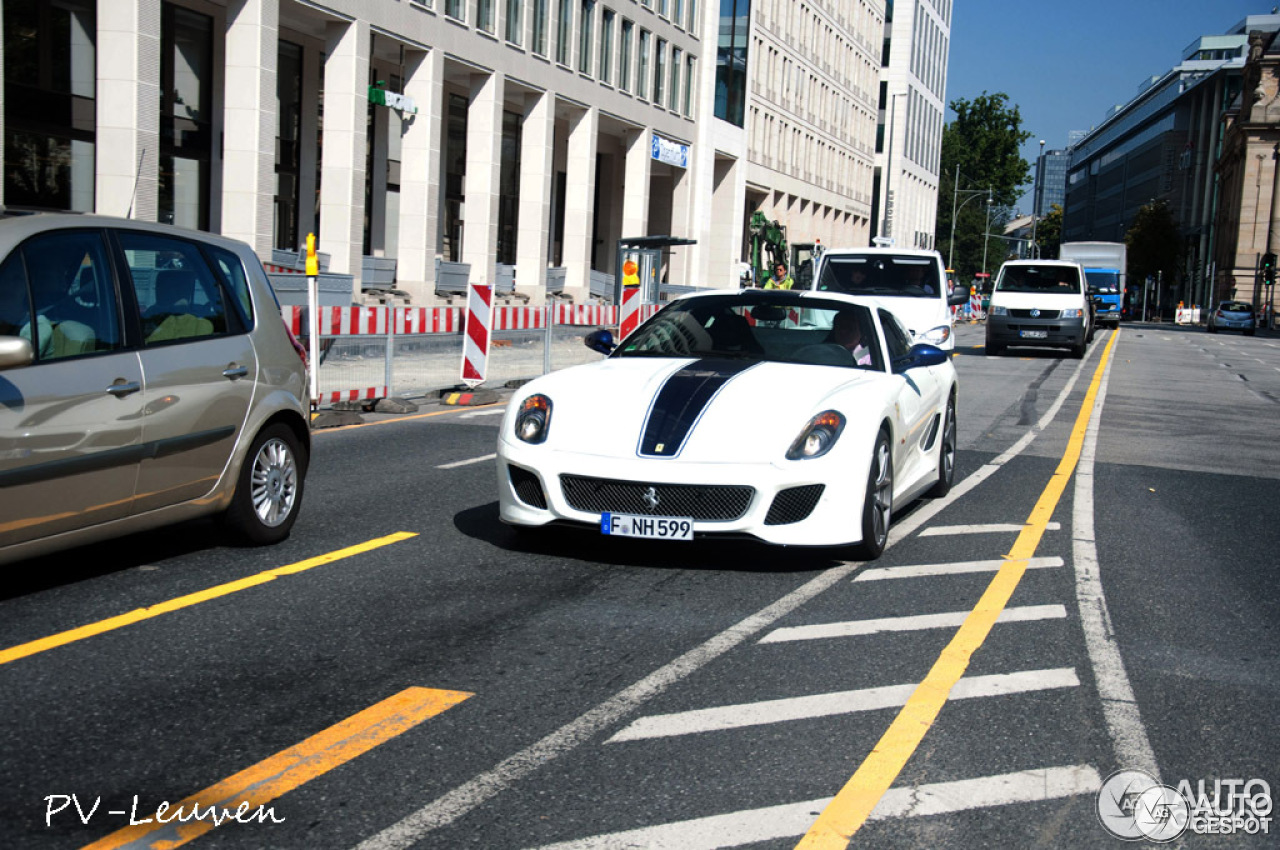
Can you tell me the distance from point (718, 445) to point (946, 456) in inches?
142

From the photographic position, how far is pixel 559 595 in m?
6.17

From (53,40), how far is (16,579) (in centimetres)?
2227

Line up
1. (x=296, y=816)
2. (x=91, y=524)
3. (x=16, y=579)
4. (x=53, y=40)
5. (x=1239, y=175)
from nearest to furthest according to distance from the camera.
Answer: (x=296, y=816)
(x=91, y=524)
(x=16, y=579)
(x=53, y=40)
(x=1239, y=175)

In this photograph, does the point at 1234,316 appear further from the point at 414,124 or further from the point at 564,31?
the point at 414,124

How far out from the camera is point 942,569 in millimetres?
7051

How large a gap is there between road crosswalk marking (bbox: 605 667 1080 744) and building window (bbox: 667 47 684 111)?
4892 cm

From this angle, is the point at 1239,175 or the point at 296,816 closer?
the point at 296,816

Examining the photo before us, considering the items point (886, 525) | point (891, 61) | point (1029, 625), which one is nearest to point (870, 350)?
point (886, 525)

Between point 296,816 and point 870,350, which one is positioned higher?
point 870,350

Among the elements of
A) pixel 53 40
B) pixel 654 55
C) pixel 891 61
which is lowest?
pixel 53 40

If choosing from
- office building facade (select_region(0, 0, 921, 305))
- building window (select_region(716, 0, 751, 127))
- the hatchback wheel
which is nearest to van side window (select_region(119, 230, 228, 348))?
the hatchback wheel

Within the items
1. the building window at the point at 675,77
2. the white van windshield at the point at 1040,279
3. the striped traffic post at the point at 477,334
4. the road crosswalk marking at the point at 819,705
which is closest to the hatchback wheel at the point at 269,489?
the road crosswalk marking at the point at 819,705

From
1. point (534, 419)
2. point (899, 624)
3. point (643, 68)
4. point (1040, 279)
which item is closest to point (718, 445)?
point (534, 419)

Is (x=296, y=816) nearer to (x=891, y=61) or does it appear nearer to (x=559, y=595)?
(x=559, y=595)
